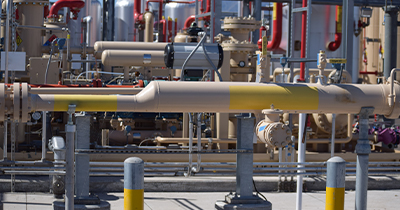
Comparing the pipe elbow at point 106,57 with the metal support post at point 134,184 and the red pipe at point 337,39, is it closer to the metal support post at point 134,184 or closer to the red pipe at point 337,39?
the metal support post at point 134,184

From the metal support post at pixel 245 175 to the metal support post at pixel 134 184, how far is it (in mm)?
1021

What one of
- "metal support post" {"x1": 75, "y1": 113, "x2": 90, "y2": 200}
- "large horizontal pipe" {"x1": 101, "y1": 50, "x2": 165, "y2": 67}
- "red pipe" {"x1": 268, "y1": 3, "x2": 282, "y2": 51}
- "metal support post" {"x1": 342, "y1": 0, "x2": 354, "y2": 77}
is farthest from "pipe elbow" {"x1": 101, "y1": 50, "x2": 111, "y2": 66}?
"red pipe" {"x1": 268, "y1": 3, "x2": 282, "y2": 51}

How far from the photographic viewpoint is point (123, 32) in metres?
23.2

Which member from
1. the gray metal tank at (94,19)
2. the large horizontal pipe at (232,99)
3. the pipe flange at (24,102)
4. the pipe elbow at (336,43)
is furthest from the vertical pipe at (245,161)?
the gray metal tank at (94,19)

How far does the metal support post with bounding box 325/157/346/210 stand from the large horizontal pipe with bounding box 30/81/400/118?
57 centimetres

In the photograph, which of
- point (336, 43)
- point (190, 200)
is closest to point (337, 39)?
point (336, 43)

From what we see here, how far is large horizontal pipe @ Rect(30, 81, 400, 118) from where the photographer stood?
5031 millimetres

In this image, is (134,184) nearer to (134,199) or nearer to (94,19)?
(134,199)

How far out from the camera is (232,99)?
525cm

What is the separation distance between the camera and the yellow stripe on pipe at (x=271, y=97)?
5262mm

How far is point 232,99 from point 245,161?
659 mm

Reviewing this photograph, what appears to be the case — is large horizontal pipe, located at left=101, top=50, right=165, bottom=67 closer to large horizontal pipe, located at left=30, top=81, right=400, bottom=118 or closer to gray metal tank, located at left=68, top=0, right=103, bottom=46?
large horizontal pipe, located at left=30, top=81, right=400, bottom=118

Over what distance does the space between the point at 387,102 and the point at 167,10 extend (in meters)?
23.1

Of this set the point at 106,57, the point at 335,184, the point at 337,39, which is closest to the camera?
the point at 335,184
